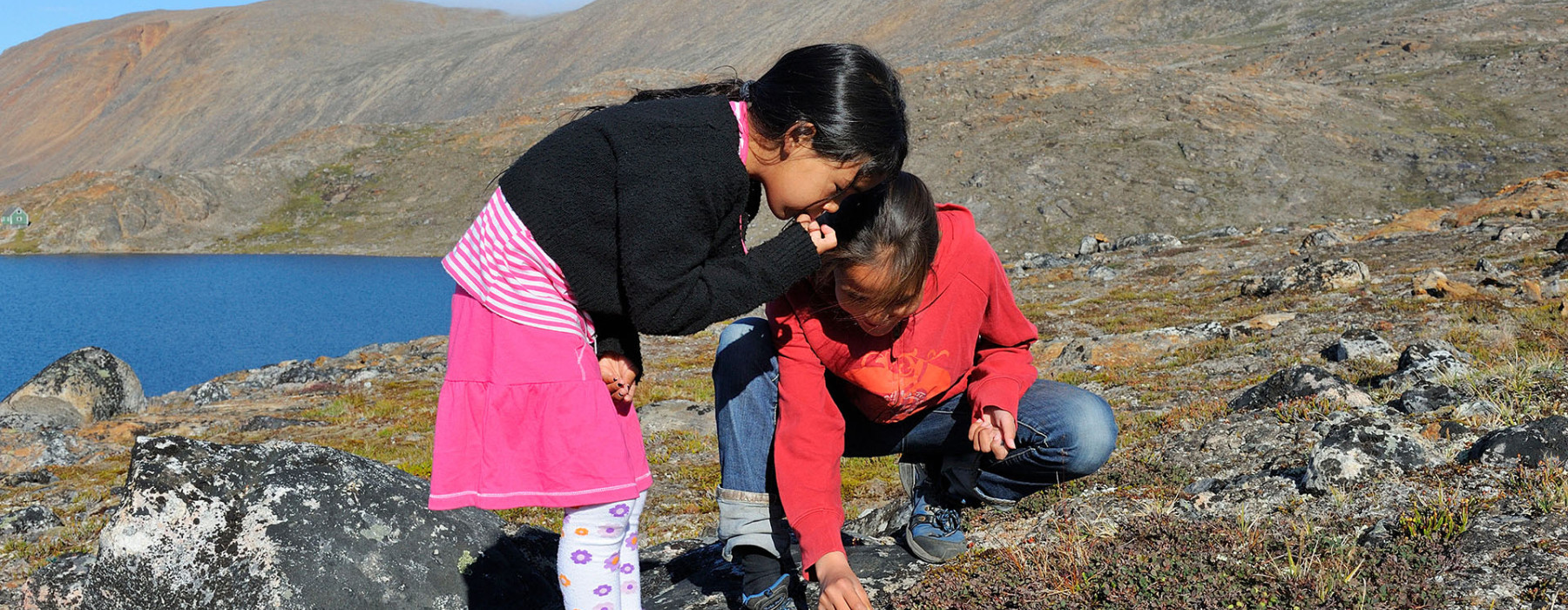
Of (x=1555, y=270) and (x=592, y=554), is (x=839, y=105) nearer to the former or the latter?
(x=592, y=554)

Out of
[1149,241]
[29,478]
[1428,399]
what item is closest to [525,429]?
[1428,399]

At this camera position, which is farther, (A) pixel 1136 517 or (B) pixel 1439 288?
(B) pixel 1439 288

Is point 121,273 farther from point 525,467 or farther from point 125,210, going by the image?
point 525,467

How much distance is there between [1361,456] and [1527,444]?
2.04 ft

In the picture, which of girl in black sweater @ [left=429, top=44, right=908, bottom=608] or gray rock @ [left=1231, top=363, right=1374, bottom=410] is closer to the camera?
girl in black sweater @ [left=429, top=44, right=908, bottom=608]

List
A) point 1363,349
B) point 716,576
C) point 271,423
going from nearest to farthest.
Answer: point 716,576, point 1363,349, point 271,423

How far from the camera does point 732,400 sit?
3.95m

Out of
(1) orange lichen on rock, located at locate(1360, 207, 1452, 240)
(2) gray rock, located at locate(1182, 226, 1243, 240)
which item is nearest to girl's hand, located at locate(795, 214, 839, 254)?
(1) orange lichen on rock, located at locate(1360, 207, 1452, 240)

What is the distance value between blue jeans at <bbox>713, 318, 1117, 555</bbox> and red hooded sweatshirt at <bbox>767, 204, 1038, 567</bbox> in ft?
0.34

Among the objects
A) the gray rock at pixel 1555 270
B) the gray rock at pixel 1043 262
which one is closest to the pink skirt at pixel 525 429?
the gray rock at pixel 1555 270

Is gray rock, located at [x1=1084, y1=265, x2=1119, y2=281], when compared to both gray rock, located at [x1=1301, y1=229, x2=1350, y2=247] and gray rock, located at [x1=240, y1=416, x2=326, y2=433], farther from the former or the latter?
gray rock, located at [x1=240, y1=416, x2=326, y2=433]

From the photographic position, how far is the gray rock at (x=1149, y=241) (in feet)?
98.9

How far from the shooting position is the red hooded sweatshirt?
363cm

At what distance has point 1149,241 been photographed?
3084 cm
